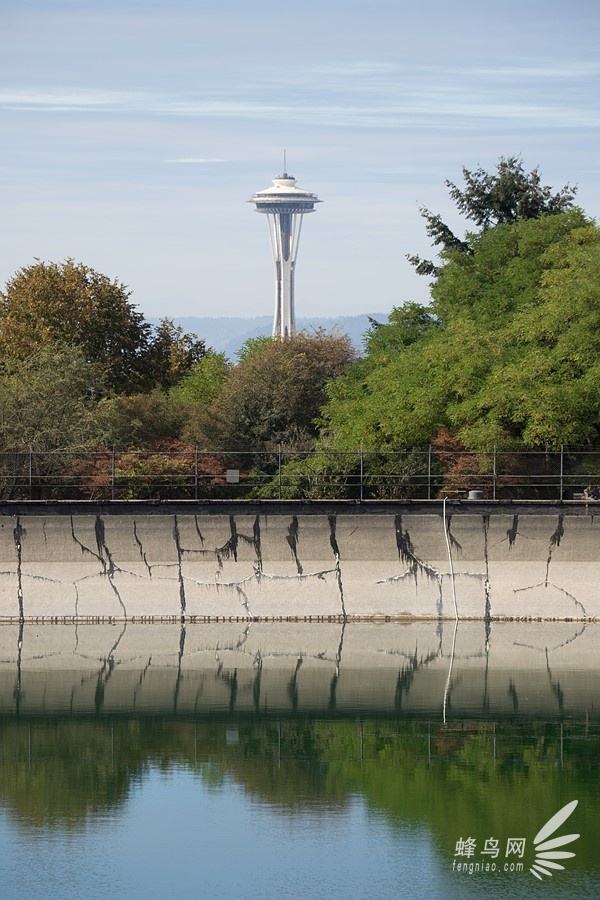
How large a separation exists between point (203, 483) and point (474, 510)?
7.51m

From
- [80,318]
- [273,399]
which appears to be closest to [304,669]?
[273,399]

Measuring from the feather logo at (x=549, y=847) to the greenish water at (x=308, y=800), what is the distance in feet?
0.42


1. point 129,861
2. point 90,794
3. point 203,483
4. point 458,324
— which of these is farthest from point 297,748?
point 458,324

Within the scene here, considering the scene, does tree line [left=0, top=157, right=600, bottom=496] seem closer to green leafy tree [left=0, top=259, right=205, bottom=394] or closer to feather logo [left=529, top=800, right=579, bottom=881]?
green leafy tree [left=0, top=259, right=205, bottom=394]

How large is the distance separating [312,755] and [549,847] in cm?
736

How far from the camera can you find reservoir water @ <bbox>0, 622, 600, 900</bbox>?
62.4 feet

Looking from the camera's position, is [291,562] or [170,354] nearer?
[291,562]

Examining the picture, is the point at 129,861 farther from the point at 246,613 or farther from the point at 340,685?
the point at 246,613

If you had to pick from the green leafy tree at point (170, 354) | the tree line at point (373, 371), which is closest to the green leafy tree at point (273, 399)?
the tree line at point (373, 371)

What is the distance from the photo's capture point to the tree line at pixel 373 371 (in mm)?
41875

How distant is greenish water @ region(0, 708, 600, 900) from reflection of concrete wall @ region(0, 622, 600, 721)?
97 centimetres

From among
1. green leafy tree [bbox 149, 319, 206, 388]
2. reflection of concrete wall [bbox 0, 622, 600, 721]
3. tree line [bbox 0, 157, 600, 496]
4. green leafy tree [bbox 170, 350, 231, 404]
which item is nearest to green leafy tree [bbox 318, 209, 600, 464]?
tree line [bbox 0, 157, 600, 496]

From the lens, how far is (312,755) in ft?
87.2

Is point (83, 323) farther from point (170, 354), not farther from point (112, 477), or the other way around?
point (112, 477)
